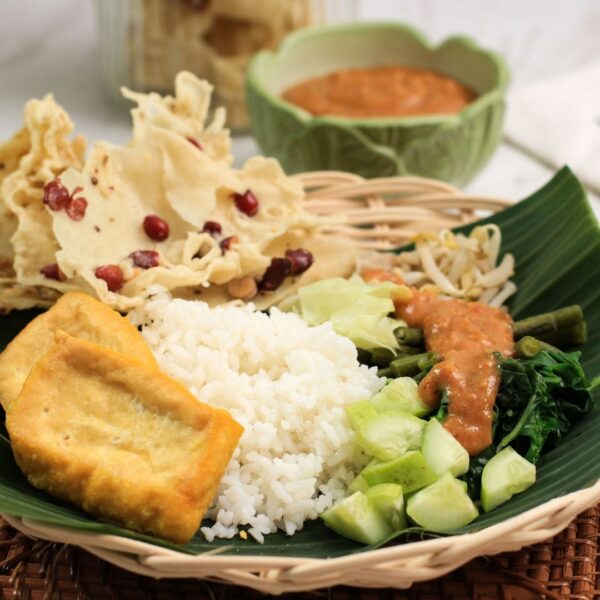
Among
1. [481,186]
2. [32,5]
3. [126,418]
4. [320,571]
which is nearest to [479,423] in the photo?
[320,571]

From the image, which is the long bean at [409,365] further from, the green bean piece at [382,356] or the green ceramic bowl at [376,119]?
the green ceramic bowl at [376,119]

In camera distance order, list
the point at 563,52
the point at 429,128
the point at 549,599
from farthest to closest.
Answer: the point at 563,52 → the point at 429,128 → the point at 549,599

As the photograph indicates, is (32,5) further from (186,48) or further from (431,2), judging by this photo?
(431,2)

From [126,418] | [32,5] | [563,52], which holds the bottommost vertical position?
[32,5]

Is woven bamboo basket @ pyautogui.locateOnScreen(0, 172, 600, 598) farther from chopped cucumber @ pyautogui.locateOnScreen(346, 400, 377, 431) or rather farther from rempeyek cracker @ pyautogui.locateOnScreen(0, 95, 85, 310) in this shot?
rempeyek cracker @ pyautogui.locateOnScreen(0, 95, 85, 310)

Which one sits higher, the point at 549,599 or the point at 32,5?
the point at 549,599

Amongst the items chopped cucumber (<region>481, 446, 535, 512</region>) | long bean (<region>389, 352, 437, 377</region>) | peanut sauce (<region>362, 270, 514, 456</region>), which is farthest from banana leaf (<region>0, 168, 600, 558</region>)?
long bean (<region>389, 352, 437, 377</region>)
